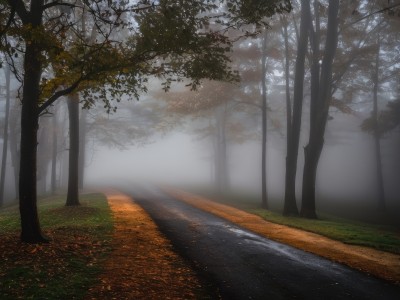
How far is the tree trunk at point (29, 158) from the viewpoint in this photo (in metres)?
9.39

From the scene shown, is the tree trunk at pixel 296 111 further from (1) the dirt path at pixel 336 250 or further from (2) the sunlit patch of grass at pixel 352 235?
(1) the dirt path at pixel 336 250

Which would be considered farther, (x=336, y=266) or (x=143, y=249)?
(x=143, y=249)

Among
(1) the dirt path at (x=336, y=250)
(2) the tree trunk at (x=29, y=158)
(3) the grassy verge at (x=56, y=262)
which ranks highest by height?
(2) the tree trunk at (x=29, y=158)

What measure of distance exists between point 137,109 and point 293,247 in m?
25.2

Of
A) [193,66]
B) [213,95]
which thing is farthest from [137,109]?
[193,66]

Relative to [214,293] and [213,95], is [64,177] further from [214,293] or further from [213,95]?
[214,293]

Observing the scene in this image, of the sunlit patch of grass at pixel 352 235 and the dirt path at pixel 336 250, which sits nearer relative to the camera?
the dirt path at pixel 336 250

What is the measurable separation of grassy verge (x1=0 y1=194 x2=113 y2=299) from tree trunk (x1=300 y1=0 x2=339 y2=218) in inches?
394

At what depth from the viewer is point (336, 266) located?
8656 mm

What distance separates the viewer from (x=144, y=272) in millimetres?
7969

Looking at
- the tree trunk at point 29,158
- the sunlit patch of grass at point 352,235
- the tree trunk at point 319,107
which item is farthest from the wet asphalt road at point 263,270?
the tree trunk at point 319,107

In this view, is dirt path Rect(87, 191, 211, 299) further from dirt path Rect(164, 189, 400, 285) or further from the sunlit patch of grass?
the sunlit patch of grass

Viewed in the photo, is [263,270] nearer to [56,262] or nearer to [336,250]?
[336,250]

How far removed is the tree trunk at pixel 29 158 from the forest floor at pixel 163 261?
2294mm
